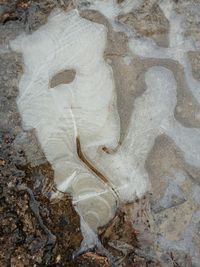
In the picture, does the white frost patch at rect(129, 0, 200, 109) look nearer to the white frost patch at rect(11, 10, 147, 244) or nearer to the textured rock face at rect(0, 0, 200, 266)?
the textured rock face at rect(0, 0, 200, 266)

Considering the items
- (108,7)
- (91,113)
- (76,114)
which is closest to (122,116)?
(91,113)

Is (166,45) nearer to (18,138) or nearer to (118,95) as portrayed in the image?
(118,95)

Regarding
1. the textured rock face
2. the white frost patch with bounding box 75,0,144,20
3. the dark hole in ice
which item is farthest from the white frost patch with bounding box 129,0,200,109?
the dark hole in ice

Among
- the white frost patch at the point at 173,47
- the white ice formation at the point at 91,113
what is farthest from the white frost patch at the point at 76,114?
the white frost patch at the point at 173,47

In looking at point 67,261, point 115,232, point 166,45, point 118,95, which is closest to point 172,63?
point 166,45

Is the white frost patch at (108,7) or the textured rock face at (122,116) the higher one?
the white frost patch at (108,7)

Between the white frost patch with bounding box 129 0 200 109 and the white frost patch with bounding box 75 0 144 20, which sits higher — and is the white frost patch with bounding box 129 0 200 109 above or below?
below

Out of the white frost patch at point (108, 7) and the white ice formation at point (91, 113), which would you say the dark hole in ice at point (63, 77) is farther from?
the white frost patch at point (108, 7)

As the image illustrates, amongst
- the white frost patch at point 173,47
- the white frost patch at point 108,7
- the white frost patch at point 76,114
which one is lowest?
the white frost patch at point 76,114

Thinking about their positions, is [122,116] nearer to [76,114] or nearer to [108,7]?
[76,114]

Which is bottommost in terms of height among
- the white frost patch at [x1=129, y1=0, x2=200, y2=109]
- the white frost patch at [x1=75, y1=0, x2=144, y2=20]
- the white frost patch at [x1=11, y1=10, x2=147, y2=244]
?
the white frost patch at [x1=11, y1=10, x2=147, y2=244]
